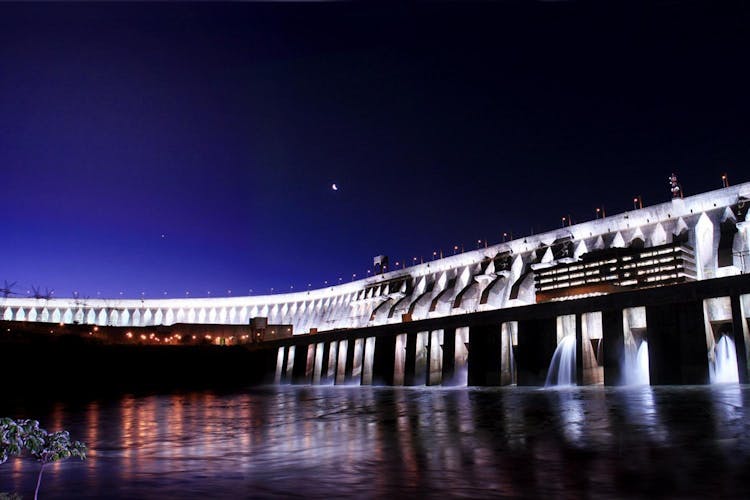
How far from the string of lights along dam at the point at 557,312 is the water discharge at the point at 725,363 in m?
0.05

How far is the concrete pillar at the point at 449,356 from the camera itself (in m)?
39.0

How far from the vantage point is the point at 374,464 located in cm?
1036

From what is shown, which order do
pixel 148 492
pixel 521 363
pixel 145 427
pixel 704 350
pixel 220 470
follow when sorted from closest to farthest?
pixel 148 492, pixel 220 470, pixel 145 427, pixel 704 350, pixel 521 363

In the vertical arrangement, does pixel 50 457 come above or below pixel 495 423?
above

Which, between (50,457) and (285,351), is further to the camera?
(285,351)

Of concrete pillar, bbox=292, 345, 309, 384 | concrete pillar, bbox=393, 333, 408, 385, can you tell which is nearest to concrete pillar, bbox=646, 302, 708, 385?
concrete pillar, bbox=393, 333, 408, 385

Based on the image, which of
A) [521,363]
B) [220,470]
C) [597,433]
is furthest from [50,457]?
[521,363]

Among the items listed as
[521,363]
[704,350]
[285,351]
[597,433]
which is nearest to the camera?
[597,433]

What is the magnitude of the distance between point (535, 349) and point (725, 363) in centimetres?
967

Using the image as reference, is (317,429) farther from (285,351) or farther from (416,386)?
(285,351)

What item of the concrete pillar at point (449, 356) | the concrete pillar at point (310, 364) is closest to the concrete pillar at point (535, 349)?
the concrete pillar at point (449, 356)

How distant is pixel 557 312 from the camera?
3189cm

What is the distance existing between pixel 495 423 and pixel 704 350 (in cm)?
1383

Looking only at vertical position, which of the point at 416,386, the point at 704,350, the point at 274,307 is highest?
the point at 274,307
